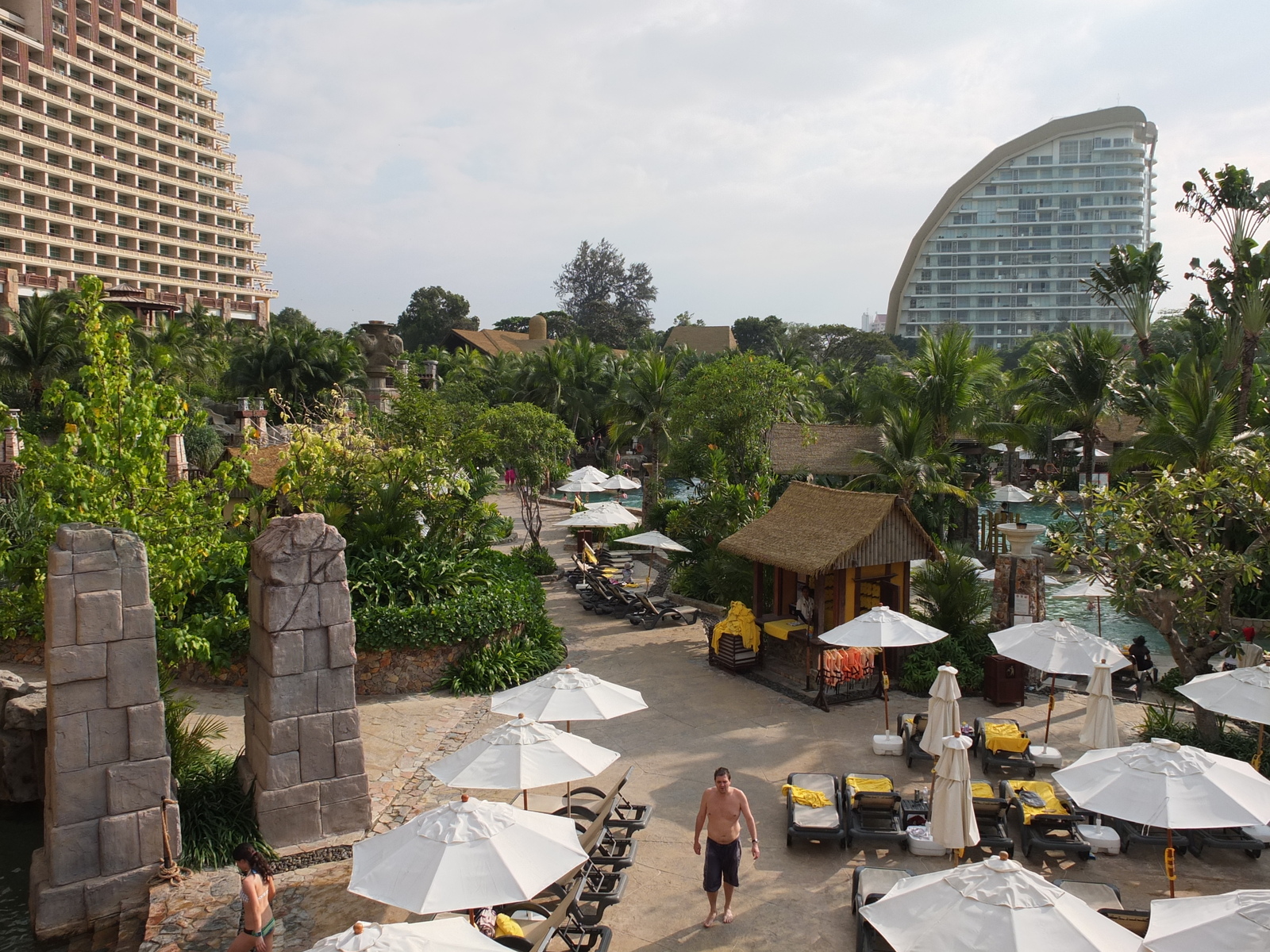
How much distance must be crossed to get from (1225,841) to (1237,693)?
57.0 inches

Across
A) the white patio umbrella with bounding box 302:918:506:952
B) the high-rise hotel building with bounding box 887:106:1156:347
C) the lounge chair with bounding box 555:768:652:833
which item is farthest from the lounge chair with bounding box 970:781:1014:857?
the high-rise hotel building with bounding box 887:106:1156:347

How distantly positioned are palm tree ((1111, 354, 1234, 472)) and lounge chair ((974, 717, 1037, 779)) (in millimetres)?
8289

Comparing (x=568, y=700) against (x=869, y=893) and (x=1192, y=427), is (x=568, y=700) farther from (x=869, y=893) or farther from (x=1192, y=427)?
(x=1192, y=427)

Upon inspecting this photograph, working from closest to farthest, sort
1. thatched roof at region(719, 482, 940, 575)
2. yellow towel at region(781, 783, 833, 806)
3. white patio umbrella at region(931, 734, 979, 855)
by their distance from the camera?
1. white patio umbrella at region(931, 734, 979, 855)
2. yellow towel at region(781, 783, 833, 806)
3. thatched roof at region(719, 482, 940, 575)

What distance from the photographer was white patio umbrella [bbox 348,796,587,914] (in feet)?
20.3

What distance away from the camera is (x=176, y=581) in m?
10.0

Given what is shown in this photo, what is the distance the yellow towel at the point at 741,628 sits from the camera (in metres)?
14.6

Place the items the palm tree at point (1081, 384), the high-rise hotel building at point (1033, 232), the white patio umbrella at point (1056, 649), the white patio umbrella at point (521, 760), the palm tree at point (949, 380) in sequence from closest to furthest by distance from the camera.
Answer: the white patio umbrella at point (521, 760), the white patio umbrella at point (1056, 649), the palm tree at point (949, 380), the palm tree at point (1081, 384), the high-rise hotel building at point (1033, 232)

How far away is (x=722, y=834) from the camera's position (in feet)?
25.1

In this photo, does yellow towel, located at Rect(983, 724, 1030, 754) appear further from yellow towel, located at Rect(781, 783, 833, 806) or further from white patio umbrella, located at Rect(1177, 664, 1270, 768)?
yellow towel, located at Rect(781, 783, 833, 806)

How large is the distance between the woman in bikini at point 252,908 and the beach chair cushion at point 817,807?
4687mm

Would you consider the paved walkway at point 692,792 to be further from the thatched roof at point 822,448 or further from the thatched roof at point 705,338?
the thatched roof at point 705,338

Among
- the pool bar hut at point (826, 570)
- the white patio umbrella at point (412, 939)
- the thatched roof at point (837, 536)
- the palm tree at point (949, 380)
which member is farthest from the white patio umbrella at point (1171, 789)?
the palm tree at point (949, 380)

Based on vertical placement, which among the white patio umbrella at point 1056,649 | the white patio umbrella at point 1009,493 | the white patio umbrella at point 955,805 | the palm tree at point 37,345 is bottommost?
the white patio umbrella at point 955,805
